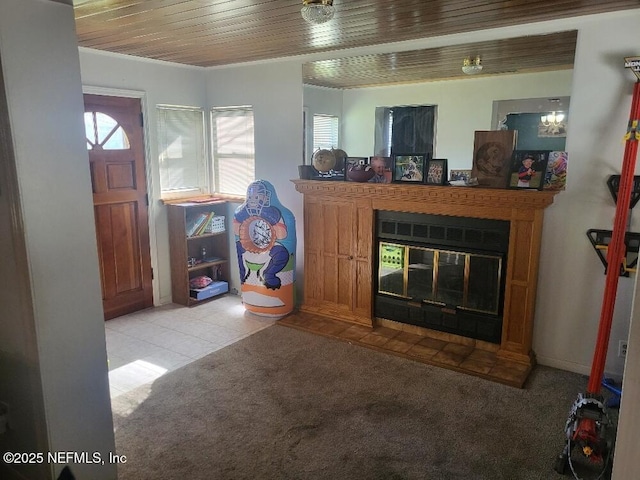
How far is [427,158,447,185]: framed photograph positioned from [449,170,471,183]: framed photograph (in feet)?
0.72

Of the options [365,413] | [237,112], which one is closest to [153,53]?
[237,112]

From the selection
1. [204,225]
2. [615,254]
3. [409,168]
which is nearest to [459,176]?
[409,168]

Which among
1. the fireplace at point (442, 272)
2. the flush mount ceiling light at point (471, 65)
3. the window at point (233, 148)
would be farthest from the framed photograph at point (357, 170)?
the window at point (233, 148)

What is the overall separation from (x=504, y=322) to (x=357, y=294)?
1228 mm

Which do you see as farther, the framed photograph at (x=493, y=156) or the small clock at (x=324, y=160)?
the small clock at (x=324, y=160)

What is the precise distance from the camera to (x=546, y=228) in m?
3.23

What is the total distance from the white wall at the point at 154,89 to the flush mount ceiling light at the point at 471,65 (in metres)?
2.65

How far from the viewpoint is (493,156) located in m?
3.29

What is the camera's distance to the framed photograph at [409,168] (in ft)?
11.8

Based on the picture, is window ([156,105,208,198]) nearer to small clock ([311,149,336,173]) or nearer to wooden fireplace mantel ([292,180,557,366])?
wooden fireplace mantel ([292,180,557,366])

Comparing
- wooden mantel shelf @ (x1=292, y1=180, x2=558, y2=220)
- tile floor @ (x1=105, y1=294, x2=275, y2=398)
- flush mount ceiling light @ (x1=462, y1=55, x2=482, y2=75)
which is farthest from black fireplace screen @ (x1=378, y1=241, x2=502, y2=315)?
flush mount ceiling light @ (x1=462, y1=55, x2=482, y2=75)

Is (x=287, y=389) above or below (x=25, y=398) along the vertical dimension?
below

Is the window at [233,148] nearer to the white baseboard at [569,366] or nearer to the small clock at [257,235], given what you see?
the small clock at [257,235]

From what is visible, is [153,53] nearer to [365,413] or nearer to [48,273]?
[48,273]
